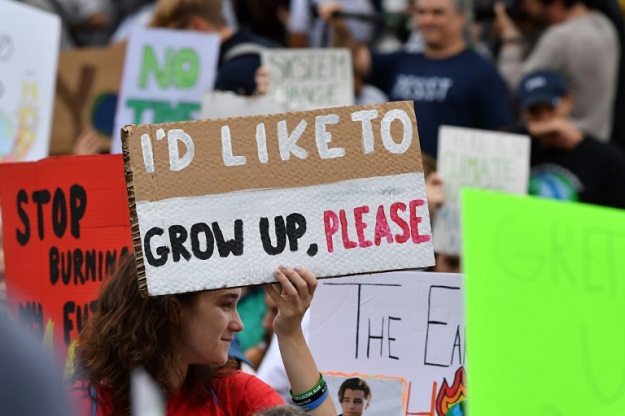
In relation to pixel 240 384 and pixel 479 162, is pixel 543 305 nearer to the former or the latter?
pixel 240 384

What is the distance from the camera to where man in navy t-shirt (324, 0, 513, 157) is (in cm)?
644

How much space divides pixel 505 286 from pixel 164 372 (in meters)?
0.89

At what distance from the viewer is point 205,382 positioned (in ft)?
9.62

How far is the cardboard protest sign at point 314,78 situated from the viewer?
627 centimetres

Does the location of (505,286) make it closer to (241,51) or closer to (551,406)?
(551,406)

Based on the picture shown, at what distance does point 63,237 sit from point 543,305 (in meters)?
1.63

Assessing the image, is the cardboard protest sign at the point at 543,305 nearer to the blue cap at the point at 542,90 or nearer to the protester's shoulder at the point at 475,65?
the blue cap at the point at 542,90

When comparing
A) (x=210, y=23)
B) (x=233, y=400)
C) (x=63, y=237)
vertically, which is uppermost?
(x=210, y=23)

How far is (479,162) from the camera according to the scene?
19.3 ft

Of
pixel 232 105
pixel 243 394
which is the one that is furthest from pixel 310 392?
pixel 232 105

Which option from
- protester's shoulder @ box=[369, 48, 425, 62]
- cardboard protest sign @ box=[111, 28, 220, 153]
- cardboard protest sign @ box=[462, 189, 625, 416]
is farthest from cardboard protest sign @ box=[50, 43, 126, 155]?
cardboard protest sign @ box=[462, 189, 625, 416]

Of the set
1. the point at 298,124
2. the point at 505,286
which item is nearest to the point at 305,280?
the point at 298,124

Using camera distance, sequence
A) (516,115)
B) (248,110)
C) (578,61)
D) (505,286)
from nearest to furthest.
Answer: (505,286)
(248,110)
(578,61)
(516,115)

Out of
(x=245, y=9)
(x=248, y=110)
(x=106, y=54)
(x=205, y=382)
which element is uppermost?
(x=245, y=9)
